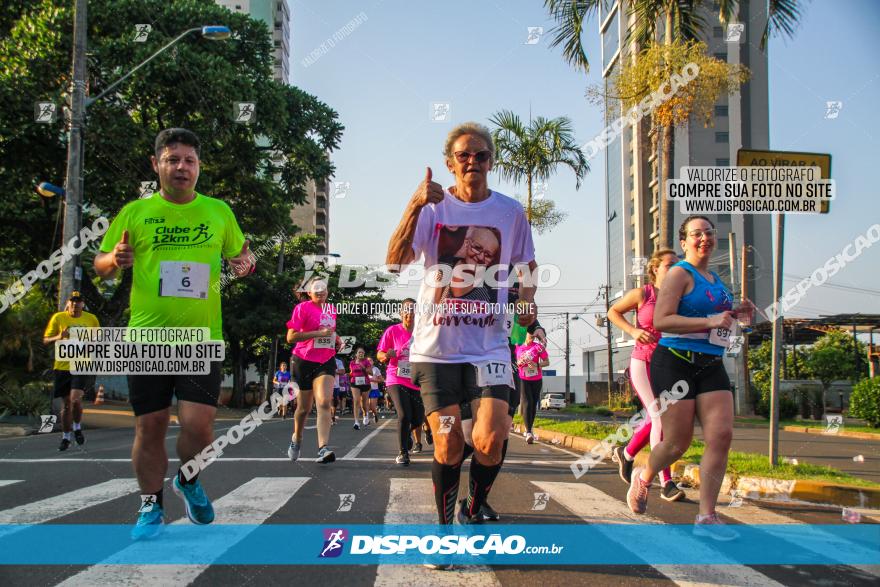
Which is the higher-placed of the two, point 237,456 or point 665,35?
point 665,35

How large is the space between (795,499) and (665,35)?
1090cm

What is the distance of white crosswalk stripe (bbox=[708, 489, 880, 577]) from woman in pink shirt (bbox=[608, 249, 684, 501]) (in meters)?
0.51

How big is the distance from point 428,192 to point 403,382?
19.6 feet

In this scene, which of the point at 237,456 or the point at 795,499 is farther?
the point at 237,456

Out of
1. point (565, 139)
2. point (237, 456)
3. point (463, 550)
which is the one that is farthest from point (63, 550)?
point (565, 139)

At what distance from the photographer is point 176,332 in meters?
4.35

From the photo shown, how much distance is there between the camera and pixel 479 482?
4.35m

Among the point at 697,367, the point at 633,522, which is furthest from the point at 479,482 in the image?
the point at 697,367

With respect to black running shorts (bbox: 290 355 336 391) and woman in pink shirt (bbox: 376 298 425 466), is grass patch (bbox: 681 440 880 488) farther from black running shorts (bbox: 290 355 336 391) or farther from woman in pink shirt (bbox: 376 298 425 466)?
black running shorts (bbox: 290 355 336 391)

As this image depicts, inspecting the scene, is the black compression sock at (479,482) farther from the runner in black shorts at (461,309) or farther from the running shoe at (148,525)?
the running shoe at (148,525)

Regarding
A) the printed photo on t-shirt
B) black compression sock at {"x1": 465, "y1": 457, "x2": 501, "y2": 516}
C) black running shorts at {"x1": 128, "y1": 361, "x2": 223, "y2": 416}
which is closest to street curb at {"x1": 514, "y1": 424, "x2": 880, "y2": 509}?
black compression sock at {"x1": 465, "y1": 457, "x2": 501, "y2": 516}

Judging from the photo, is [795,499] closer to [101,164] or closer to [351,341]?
[101,164]

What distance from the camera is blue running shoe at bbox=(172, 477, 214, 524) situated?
14.4ft

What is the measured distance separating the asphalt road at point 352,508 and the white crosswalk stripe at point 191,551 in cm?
1
